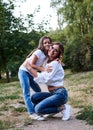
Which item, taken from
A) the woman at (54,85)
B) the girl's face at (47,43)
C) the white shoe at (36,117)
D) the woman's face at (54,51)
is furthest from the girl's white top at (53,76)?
the white shoe at (36,117)

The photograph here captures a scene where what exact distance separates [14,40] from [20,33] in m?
1.01

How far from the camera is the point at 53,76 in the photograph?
7.71 meters

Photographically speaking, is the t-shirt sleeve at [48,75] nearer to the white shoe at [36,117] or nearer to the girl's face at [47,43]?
the girl's face at [47,43]

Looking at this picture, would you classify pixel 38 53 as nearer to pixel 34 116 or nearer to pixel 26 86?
pixel 26 86

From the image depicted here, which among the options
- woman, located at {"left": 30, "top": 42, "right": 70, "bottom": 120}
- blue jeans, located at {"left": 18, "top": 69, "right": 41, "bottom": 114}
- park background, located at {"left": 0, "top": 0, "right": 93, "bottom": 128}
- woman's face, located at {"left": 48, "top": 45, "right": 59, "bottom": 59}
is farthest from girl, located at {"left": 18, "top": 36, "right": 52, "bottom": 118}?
park background, located at {"left": 0, "top": 0, "right": 93, "bottom": 128}

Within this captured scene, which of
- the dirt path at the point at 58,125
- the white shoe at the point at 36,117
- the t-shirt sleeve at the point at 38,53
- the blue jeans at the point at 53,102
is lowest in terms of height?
the dirt path at the point at 58,125

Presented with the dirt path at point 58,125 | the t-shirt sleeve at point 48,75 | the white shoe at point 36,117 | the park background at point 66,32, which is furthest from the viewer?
the park background at point 66,32

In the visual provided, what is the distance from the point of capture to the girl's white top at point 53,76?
7621 millimetres

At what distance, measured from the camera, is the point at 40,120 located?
7.87 metres

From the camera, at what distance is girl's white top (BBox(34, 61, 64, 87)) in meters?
7.62

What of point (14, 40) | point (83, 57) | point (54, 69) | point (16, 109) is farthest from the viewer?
point (14, 40)

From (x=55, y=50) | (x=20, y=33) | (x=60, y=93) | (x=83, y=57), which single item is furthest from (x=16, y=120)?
(x=20, y=33)

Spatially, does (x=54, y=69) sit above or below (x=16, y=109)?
above

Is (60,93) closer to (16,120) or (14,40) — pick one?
(16,120)
